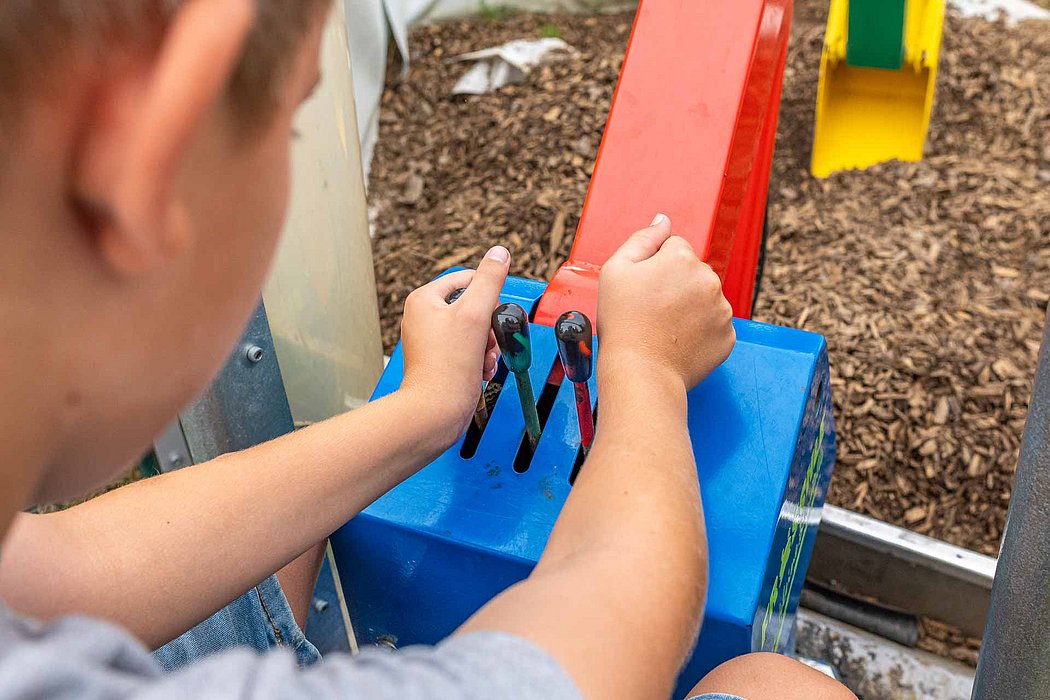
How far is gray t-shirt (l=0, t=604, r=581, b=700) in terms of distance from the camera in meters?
0.47

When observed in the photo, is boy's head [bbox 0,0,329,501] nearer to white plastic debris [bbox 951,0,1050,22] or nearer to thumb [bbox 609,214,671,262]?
thumb [bbox 609,214,671,262]

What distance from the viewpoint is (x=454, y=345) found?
0.93 meters

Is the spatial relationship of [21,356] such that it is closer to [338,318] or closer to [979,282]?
[338,318]

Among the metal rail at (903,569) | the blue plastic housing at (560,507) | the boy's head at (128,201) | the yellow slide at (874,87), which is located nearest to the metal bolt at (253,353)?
the blue plastic housing at (560,507)

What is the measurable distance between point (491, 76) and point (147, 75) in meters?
2.08

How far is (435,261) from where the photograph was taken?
2.00m

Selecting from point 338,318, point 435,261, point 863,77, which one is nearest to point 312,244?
point 338,318

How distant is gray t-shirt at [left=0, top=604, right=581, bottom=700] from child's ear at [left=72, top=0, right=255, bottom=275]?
0.69ft

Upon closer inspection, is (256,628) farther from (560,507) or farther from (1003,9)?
(1003,9)

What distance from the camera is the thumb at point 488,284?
95cm

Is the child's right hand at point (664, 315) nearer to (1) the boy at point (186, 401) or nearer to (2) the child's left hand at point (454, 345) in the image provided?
(1) the boy at point (186, 401)

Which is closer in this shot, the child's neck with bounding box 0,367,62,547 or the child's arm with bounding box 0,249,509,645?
the child's neck with bounding box 0,367,62,547

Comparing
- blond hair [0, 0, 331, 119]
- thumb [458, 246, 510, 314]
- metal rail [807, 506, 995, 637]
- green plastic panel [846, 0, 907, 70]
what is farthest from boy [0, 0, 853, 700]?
green plastic panel [846, 0, 907, 70]

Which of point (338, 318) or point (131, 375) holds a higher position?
point (131, 375)
